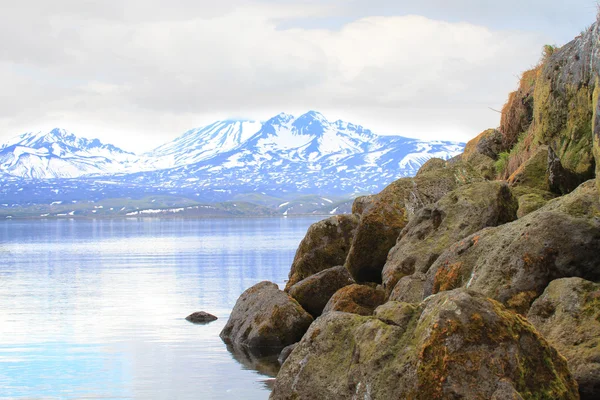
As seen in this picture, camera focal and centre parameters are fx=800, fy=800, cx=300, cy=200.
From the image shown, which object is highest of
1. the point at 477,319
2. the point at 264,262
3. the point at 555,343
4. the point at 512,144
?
the point at 512,144

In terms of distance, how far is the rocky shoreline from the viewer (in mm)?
11312

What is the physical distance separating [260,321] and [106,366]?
5.42 metres

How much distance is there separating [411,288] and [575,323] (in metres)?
6.32

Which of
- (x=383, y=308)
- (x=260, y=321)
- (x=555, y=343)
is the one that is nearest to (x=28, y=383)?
(x=260, y=321)

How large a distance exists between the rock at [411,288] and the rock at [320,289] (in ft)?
23.8

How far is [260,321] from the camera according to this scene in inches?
1102

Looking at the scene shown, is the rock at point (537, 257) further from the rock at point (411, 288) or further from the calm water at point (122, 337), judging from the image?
the calm water at point (122, 337)

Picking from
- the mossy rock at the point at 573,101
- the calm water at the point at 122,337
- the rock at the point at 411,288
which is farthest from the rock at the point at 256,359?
the mossy rock at the point at 573,101

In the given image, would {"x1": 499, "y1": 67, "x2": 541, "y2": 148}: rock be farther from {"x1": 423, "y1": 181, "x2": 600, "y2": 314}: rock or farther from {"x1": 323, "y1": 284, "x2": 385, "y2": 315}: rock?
{"x1": 423, "y1": 181, "x2": 600, "y2": 314}: rock

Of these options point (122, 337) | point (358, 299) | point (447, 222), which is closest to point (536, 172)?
point (447, 222)

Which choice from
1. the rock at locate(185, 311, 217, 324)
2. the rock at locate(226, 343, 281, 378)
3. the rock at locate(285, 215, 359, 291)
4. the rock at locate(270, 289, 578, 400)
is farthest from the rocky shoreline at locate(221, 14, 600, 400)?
the rock at locate(185, 311, 217, 324)

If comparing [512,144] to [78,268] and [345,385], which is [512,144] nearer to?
[345,385]

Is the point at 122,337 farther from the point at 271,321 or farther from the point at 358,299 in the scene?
the point at 358,299

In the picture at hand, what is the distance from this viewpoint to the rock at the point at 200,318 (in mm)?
37438
